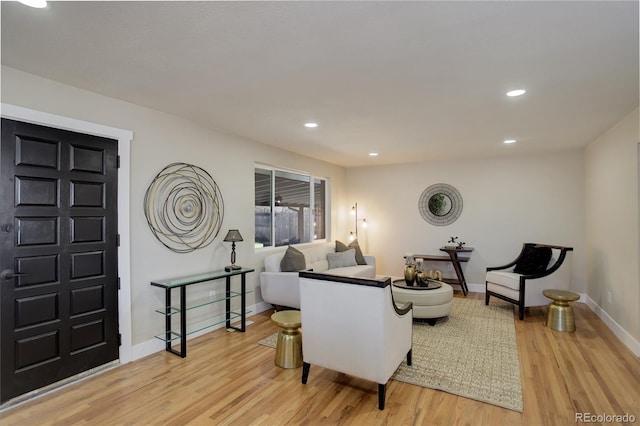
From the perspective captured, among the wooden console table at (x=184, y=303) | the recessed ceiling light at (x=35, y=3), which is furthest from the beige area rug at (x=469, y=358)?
the recessed ceiling light at (x=35, y=3)

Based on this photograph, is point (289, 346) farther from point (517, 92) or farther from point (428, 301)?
point (517, 92)

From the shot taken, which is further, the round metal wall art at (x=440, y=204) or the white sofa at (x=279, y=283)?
the round metal wall art at (x=440, y=204)

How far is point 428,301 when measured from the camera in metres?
4.14

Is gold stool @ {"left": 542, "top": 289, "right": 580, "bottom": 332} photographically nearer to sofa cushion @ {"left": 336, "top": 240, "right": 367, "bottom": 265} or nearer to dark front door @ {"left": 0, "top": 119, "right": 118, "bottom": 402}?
sofa cushion @ {"left": 336, "top": 240, "right": 367, "bottom": 265}

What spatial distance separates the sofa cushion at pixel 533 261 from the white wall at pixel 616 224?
0.66 m

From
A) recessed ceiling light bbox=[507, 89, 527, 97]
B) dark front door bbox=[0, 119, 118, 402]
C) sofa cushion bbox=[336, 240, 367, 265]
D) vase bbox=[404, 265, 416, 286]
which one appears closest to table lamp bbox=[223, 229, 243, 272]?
dark front door bbox=[0, 119, 118, 402]

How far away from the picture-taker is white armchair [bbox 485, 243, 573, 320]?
452cm

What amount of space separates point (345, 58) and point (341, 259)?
404 cm

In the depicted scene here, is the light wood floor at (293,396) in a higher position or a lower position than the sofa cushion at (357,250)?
lower

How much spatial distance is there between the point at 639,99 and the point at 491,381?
116 inches

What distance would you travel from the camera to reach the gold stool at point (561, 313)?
401cm

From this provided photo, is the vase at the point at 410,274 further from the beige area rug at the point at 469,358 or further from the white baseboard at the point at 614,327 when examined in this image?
the white baseboard at the point at 614,327

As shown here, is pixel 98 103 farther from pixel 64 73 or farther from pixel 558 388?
pixel 558 388

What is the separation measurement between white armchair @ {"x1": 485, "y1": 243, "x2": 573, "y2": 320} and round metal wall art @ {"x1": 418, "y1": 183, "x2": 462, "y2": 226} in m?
1.66
